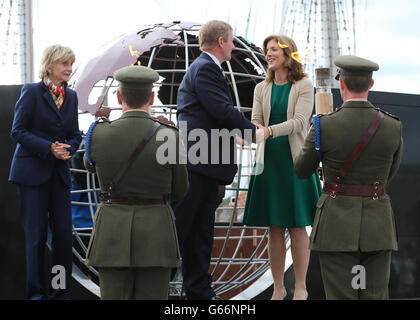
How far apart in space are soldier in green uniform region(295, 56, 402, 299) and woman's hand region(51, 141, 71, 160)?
1.33m

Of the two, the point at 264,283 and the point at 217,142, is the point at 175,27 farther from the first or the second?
the point at 264,283

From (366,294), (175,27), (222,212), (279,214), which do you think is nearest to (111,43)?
(175,27)

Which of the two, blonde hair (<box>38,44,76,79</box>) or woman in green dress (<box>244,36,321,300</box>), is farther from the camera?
woman in green dress (<box>244,36,321,300</box>)

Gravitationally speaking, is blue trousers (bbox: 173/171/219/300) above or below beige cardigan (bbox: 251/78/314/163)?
below

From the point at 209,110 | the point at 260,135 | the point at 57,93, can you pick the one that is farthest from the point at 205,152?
the point at 57,93

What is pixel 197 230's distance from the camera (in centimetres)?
325

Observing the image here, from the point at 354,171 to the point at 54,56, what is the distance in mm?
1742

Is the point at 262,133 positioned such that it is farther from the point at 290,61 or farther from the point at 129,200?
the point at 129,200

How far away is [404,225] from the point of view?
4715 millimetres

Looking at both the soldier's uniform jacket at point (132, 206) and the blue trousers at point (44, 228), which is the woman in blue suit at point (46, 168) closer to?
the blue trousers at point (44, 228)

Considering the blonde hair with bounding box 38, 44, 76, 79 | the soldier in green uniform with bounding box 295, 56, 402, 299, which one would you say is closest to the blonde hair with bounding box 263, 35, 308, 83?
the soldier in green uniform with bounding box 295, 56, 402, 299

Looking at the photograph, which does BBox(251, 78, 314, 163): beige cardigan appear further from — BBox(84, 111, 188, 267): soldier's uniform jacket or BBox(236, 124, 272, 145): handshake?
BBox(84, 111, 188, 267): soldier's uniform jacket

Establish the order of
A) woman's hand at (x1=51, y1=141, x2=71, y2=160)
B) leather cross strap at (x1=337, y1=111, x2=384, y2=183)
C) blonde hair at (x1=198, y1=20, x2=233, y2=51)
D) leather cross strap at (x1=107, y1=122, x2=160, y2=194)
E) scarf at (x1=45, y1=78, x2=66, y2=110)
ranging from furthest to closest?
scarf at (x1=45, y1=78, x2=66, y2=110)
woman's hand at (x1=51, y1=141, x2=71, y2=160)
blonde hair at (x1=198, y1=20, x2=233, y2=51)
leather cross strap at (x1=337, y1=111, x2=384, y2=183)
leather cross strap at (x1=107, y1=122, x2=160, y2=194)

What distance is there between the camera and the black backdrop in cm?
432
